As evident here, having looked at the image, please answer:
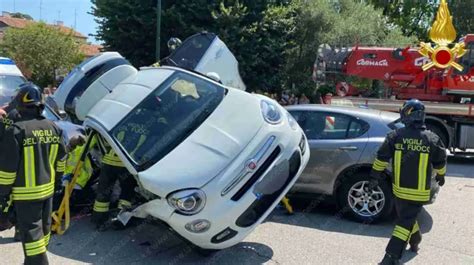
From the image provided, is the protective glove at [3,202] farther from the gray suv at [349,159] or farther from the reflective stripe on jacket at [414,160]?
the gray suv at [349,159]

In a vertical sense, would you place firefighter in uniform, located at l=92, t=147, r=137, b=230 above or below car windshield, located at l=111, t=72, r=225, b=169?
below

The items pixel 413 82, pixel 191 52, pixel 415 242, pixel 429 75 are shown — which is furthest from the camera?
pixel 413 82

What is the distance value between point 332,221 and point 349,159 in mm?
807

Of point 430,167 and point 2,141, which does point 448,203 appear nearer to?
point 430,167

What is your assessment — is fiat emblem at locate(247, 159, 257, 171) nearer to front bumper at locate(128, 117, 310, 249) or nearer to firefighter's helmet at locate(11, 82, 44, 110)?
front bumper at locate(128, 117, 310, 249)

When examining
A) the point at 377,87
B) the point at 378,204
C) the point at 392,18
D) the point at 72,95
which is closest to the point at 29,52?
the point at 392,18

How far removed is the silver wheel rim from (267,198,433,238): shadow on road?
6.4 inches

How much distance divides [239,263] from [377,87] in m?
9.92

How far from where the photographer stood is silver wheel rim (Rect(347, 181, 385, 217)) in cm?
612

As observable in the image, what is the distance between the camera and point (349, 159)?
626cm

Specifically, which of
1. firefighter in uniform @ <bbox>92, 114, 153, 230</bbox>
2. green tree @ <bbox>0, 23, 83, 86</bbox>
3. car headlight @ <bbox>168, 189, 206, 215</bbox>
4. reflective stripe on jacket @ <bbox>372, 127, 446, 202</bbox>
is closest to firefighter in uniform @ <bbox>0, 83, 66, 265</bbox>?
car headlight @ <bbox>168, 189, 206, 215</bbox>

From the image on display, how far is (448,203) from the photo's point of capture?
24.1 feet

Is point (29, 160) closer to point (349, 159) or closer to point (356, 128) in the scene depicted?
point (349, 159)

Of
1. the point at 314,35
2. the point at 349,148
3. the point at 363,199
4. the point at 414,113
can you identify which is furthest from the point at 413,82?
the point at 414,113
